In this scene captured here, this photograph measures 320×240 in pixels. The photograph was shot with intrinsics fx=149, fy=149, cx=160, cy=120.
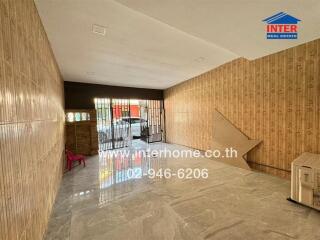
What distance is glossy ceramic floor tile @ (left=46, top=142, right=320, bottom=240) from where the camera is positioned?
204 centimetres

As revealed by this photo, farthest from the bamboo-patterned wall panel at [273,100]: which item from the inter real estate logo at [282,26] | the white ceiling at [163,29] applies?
the inter real estate logo at [282,26]

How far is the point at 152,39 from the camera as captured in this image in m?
3.10

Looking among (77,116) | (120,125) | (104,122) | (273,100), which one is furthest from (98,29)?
(120,125)

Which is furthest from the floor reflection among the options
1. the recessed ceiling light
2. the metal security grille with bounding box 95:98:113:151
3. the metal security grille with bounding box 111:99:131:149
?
the recessed ceiling light

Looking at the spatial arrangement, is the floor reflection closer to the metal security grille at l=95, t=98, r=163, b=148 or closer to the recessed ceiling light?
the metal security grille at l=95, t=98, r=163, b=148

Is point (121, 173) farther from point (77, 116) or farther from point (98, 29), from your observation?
point (77, 116)

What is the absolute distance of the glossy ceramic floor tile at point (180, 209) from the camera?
6.68 ft

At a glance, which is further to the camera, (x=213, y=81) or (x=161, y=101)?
(x=161, y=101)

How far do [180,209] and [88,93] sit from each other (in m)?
6.26

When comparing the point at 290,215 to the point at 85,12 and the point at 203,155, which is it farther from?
the point at 85,12

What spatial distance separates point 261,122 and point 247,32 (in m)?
2.45

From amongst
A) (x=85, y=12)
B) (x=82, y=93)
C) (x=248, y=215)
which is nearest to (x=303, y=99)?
(x=248, y=215)

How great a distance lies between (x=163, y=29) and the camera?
2.76m

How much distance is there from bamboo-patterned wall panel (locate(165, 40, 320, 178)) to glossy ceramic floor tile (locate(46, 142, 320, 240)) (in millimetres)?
881
